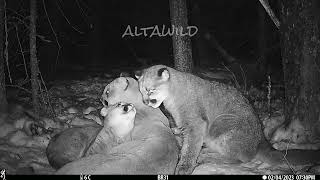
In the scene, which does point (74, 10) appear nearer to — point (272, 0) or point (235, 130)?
point (272, 0)

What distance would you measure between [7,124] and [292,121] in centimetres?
655

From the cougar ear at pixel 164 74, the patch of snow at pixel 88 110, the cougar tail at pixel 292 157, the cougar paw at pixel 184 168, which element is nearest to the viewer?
the cougar tail at pixel 292 157

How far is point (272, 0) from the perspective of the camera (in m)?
14.8

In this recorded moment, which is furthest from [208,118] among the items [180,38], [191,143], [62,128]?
[62,128]

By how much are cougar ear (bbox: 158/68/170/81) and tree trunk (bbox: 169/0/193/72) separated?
110 inches

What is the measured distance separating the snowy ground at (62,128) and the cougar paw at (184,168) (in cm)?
12

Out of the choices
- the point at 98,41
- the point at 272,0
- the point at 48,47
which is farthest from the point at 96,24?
the point at 272,0

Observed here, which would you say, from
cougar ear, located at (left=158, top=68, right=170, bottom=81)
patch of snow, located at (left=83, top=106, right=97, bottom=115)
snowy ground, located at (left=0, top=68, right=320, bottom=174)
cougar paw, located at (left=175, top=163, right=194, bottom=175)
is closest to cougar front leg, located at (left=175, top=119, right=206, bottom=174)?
cougar paw, located at (left=175, top=163, right=194, bottom=175)

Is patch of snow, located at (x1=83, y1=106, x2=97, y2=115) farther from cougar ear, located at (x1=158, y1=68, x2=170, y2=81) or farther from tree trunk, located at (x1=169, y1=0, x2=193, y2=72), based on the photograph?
cougar ear, located at (x1=158, y1=68, x2=170, y2=81)

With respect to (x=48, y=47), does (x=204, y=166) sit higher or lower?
lower

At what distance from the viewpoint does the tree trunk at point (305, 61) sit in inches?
275

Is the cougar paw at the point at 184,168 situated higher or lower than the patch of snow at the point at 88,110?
lower

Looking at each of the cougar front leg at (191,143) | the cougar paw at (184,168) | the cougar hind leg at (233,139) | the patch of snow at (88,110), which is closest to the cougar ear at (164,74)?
the cougar front leg at (191,143)

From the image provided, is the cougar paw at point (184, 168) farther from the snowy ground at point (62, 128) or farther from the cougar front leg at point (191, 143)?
the snowy ground at point (62, 128)
